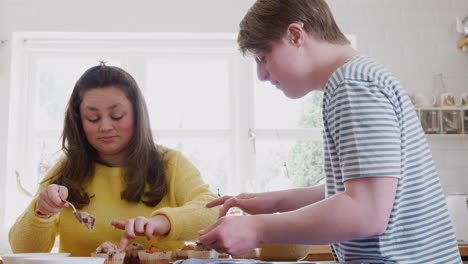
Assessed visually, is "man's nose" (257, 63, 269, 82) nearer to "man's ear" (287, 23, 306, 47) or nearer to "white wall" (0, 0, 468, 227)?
"man's ear" (287, 23, 306, 47)

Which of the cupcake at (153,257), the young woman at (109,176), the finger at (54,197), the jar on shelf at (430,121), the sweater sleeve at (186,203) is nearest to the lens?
the cupcake at (153,257)

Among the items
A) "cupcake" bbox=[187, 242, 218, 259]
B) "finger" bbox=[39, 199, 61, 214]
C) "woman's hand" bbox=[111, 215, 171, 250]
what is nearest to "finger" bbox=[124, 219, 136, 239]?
"woman's hand" bbox=[111, 215, 171, 250]

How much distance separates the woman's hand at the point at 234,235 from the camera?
29.1 inches

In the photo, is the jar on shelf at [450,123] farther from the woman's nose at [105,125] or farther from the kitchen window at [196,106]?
the woman's nose at [105,125]

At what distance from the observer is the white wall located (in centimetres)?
322

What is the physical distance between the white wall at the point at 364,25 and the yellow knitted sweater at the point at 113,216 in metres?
1.81

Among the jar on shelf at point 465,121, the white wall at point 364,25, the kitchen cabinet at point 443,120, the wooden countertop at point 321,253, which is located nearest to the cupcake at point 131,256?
the wooden countertop at point 321,253

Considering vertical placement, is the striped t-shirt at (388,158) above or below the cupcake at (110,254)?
above

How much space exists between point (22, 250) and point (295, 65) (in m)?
1.02

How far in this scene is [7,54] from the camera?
3205mm

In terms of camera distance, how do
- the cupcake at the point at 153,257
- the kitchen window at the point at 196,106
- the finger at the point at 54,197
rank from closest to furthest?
the cupcake at the point at 153,257 < the finger at the point at 54,197 < the kitchen window at the point at 196,106

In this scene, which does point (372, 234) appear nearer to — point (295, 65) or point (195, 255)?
point (295, 65)

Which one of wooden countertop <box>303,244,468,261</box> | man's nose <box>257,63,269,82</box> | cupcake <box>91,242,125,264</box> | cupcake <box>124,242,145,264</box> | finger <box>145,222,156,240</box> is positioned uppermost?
man's nose <box>257,63,269,82</box>

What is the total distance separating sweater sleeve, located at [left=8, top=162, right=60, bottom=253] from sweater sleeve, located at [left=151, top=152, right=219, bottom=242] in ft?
1.16
